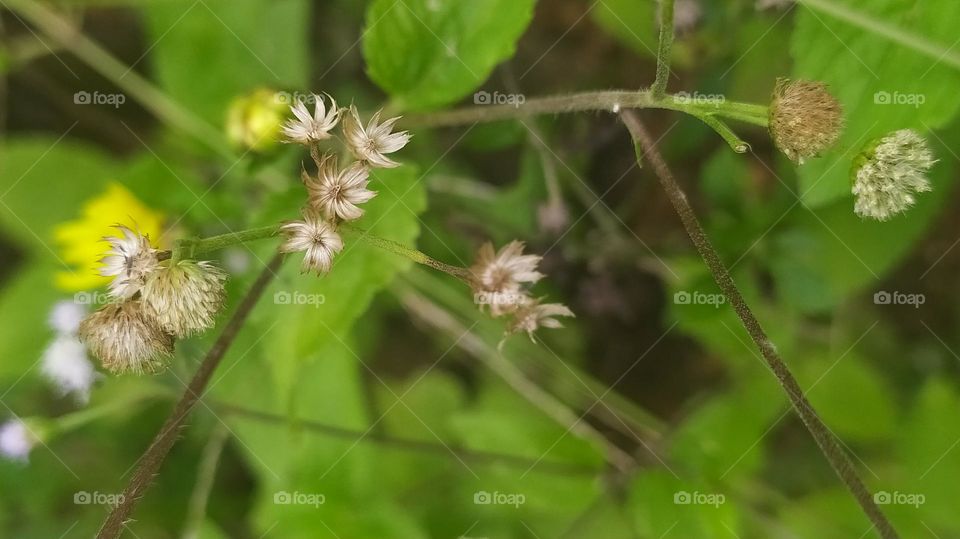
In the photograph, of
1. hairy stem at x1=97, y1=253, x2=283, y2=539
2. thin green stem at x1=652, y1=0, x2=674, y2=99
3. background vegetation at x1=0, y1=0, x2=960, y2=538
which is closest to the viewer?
thin green stem at x1=652, y1=0, x2=674, y2=99

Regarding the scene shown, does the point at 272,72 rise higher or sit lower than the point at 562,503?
higher

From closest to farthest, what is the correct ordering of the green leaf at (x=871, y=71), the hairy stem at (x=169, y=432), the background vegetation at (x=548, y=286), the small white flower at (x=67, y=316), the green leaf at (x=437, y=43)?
the hairy stem at (x=169, y=432)
the green leaf at (x=871, y=71)
the green leaf at (x=437, y=43)
the background vegetation at (x=548, y=286)
the small white flower at (x=67, y=316)

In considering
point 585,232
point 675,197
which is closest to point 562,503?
point 585,232

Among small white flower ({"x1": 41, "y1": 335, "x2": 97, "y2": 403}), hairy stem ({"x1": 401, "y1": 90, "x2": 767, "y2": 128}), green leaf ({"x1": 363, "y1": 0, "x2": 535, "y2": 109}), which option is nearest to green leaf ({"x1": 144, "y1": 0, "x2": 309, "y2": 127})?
hairy stem ({"x1": 401, "y1": 90, "x2": 767, "y2": 128})

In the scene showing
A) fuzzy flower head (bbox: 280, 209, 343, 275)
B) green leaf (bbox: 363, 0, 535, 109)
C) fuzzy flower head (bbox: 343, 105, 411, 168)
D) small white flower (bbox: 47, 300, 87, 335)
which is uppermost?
green leaf (bbox: 363, 0, 535, 109)

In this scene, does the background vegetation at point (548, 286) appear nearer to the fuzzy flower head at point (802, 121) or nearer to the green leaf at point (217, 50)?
the green leaf at point (217, 50)

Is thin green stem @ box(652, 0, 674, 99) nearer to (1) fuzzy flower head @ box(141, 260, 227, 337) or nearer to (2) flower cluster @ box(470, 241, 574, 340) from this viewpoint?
(2) flower cluster @ box(470, 241, 574, 340)

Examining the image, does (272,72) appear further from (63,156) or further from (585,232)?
(585,232)

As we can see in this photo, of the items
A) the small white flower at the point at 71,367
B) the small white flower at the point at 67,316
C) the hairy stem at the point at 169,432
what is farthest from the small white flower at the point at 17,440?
the hairy stem at the point at 169,432
